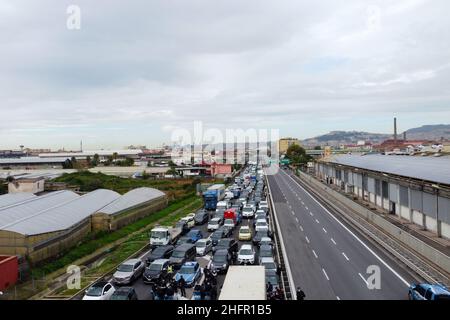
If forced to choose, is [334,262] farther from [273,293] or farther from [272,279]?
[273,293]

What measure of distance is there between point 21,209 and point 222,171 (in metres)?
55.0

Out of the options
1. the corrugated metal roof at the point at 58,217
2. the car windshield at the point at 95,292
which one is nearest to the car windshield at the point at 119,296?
the car windshield at the point at 95,292

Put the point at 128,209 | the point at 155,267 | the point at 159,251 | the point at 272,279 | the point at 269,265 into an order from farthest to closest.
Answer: the point at 128,209 < the point at 159,251 < the point at 269,265 < the point at 155,267 < the point at 272,279

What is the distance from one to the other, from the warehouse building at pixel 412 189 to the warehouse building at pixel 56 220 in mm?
19626

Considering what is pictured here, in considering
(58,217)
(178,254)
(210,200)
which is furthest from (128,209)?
(178,254)

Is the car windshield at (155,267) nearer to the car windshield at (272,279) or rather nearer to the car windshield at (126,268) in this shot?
the car windshield at (126,268)

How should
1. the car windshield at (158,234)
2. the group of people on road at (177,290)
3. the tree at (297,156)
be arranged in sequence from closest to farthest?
the group of people on road at (177,290) < the car windshield at (158,234) < the tree at (297,156)

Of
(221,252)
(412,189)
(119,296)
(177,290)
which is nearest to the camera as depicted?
(119,296)

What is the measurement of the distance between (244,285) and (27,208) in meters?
21.3

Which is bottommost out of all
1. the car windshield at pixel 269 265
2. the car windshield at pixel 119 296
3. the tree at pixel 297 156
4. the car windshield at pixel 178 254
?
the car windshield at pixel 178 254

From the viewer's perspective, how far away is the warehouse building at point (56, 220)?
1923 cm

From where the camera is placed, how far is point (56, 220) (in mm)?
23281

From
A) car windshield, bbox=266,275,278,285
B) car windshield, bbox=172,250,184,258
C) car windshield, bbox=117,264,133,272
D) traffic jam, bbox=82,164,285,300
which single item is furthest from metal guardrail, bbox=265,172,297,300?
car windshield, bbox=117,264,133,272

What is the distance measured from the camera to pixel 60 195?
35.3 m
